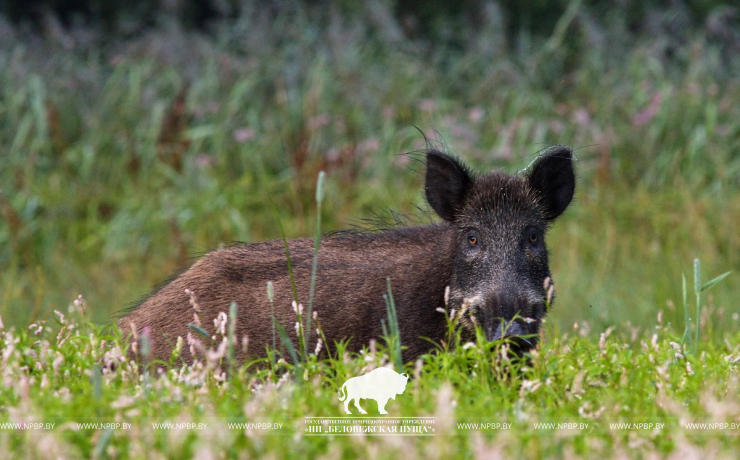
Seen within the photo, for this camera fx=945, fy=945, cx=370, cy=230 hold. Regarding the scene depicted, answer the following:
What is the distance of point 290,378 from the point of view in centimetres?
354

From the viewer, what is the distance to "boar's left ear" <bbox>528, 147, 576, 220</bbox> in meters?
4.70

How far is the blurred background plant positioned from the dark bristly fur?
1542mm

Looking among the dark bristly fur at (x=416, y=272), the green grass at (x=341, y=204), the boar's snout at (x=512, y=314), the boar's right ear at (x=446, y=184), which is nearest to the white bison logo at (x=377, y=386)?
the green grass at (x=341, y=204)

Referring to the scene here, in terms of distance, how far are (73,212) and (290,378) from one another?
661 centimetres

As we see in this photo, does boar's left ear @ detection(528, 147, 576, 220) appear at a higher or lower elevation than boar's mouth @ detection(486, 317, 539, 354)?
higher

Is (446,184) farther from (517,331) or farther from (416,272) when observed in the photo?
(517,331)

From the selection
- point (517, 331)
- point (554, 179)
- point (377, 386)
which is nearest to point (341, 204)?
point (554, 179)

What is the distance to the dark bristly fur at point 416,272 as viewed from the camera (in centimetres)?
431

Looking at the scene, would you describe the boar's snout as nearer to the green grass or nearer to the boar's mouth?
the boar's mouth

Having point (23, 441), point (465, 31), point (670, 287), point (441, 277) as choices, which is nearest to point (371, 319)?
point (441, 277)

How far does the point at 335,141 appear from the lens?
423 inches

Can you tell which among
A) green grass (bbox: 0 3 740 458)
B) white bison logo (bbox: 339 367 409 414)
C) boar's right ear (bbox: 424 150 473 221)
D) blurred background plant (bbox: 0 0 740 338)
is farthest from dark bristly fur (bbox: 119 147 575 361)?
blurred background plant (bbox: 0 0 740 338)

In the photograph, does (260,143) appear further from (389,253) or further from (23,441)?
(23,441)

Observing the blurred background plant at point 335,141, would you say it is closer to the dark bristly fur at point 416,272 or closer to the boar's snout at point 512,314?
the dark bristly fur at point 416,272
